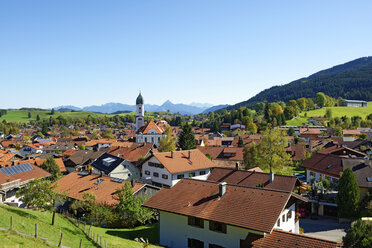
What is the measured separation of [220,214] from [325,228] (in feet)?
55.6

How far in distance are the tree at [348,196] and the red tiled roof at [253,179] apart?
5.31 metres

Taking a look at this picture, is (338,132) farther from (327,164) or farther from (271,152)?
(271,152)

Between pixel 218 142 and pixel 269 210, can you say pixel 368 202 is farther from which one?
pixel 218 142

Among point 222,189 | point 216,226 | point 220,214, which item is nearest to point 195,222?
point 216,226

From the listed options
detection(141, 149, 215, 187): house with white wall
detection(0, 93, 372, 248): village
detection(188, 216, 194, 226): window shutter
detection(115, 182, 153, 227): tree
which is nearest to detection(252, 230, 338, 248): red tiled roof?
detection(0, 93, 372, 248): village

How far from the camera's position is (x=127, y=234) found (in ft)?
94.8

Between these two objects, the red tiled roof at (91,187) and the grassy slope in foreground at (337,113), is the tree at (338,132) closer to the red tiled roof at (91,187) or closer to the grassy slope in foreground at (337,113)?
the grassy slope in foreground at (337,113)

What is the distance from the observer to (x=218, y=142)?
10750 centimetres

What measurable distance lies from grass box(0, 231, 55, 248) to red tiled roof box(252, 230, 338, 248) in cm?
1394

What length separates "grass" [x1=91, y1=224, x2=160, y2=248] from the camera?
25.0 metres

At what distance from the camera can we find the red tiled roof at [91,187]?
119ft

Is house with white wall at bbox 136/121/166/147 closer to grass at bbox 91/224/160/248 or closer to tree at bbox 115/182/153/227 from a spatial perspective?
grass at bbox 91/224/160/248

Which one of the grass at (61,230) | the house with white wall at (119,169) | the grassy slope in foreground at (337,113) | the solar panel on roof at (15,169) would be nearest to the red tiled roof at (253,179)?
the grass at (61,230)

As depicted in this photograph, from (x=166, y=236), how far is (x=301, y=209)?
19.9 metres
